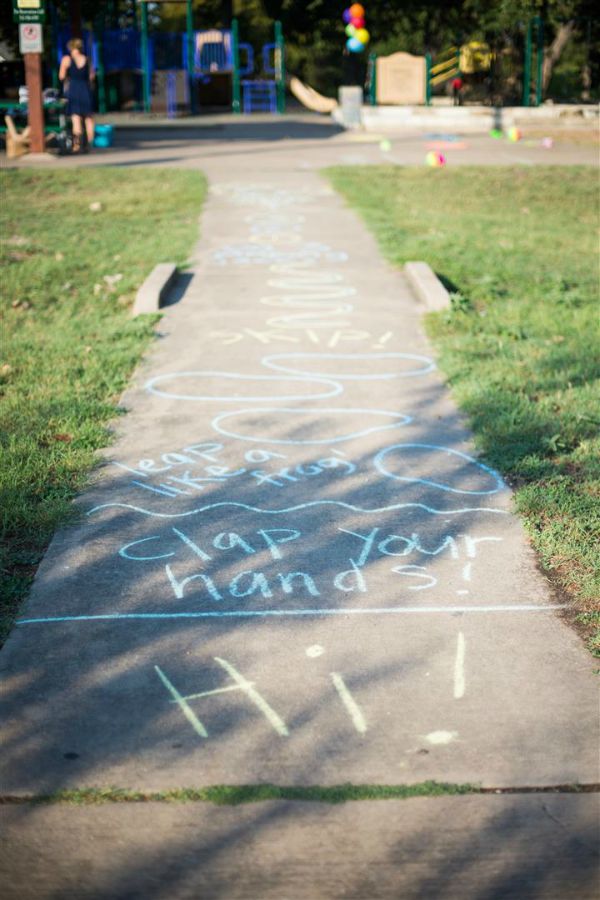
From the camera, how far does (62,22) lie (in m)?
32.8

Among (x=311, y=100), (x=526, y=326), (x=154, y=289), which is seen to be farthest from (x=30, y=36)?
(x=311, y=100)

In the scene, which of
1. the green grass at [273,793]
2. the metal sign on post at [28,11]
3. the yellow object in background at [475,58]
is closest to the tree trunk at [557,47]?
the yellow object in background at [475,58]

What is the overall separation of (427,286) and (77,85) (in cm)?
1108

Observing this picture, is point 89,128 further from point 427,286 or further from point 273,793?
point 273,793

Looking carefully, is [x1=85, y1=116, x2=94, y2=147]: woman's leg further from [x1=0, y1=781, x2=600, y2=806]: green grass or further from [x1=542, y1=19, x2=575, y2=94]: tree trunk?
[x1=0, y1=781, x2=600, y2=806]: green grass

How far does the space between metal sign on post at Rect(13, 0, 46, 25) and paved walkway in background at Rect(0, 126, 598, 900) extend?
1227 centimetres

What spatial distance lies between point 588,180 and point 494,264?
6.78 metres

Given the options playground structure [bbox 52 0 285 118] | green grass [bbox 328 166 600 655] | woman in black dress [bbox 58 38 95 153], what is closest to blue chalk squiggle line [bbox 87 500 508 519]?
green grass [bbox 328 166 600 655]

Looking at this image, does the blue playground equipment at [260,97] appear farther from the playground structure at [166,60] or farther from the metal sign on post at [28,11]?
the metal sign on post at [28,11]

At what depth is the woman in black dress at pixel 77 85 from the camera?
57.7 feet

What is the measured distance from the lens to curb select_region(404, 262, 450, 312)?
27.2 ft

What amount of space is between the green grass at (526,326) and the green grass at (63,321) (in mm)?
2024

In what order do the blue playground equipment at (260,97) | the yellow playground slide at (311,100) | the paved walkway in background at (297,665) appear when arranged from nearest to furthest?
the paved walkway in background at (297,665), the blue playground equipment at (260,97), the yellow playground slide at (311,100)


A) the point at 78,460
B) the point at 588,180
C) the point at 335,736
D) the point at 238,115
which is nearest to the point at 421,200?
the point at 588,180
